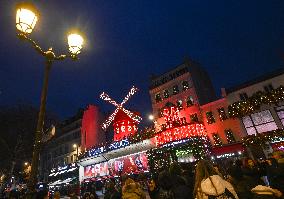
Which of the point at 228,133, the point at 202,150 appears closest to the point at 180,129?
the point at 202,150

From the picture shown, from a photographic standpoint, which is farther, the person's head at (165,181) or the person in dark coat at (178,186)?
the person's head at (165,181)

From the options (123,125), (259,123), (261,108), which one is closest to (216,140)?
(259,123)

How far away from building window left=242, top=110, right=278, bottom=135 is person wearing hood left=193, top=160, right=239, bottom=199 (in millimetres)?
23152

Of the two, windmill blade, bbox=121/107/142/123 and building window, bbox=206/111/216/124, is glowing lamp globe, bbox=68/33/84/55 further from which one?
windmill blade, bbox=121/107/142/123

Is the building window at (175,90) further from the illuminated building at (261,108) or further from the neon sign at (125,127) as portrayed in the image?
the illuminated building at (261,108)

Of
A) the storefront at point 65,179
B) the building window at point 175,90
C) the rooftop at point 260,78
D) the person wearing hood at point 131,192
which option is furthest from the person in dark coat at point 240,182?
the storefront at point 65,179

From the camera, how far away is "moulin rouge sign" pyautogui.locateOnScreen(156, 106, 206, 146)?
2453 centimetres

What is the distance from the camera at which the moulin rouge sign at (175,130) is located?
80.5 ft

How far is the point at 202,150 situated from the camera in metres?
23.5

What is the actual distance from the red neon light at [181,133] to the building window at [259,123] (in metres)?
4.93

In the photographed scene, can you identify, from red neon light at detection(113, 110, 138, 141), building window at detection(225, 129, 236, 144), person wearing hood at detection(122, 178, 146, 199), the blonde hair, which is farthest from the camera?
red neon light at detection(113, 110, 138, 141)

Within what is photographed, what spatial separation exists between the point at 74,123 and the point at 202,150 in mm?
31955

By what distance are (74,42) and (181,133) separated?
64.0ft

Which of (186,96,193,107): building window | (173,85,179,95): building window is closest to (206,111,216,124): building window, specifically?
(186,96,193,107): building window
